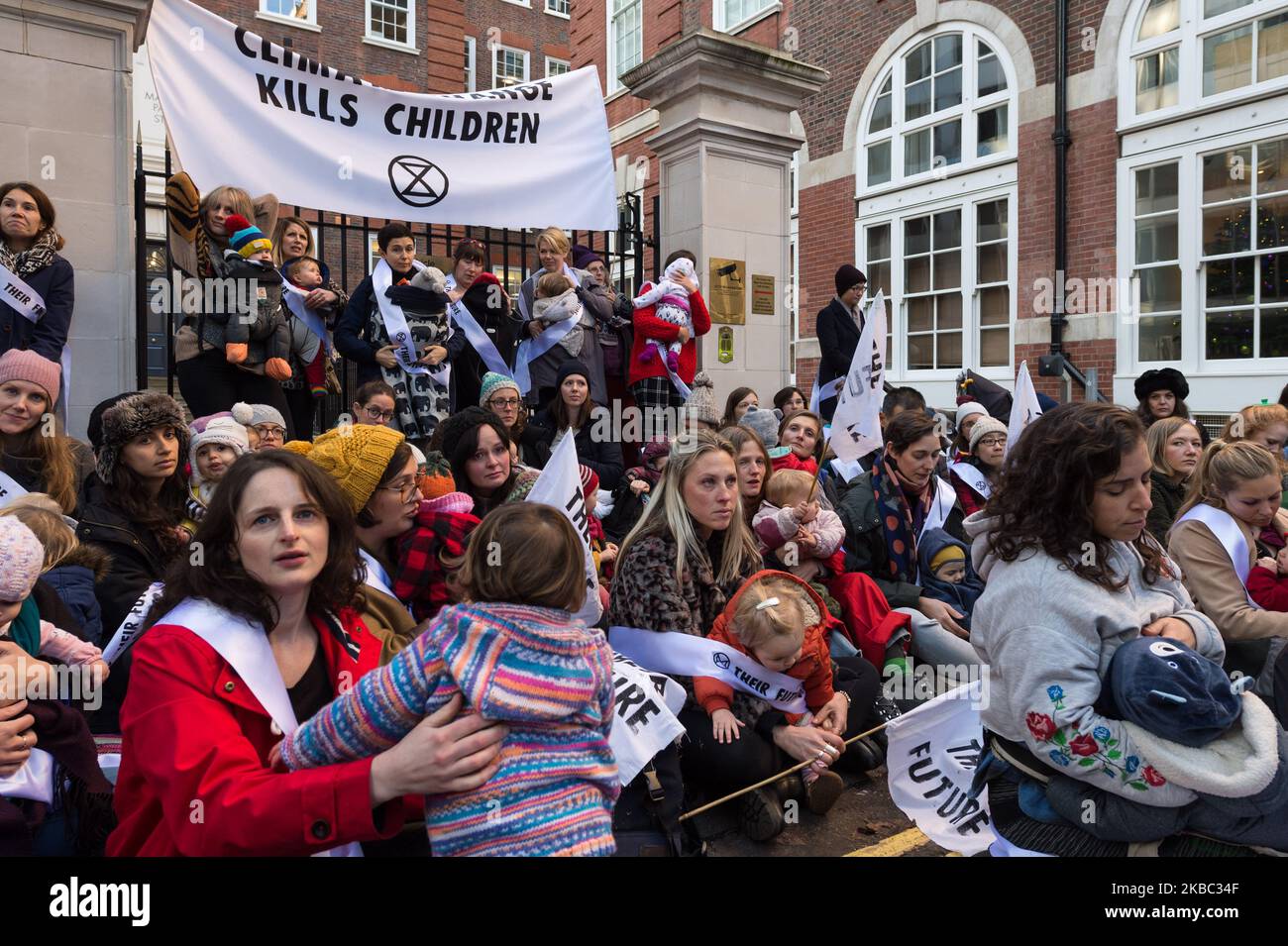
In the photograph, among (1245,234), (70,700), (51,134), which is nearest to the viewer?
(70,700)

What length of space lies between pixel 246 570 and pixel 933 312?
580 inches

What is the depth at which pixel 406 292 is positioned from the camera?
20.4 feet

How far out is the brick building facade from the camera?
452 inches

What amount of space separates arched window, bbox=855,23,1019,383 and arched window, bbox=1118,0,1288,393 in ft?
5.91

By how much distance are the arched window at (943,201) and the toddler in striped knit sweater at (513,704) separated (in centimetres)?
1333

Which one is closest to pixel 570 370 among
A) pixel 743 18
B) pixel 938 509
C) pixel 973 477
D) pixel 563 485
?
pixel 938 509

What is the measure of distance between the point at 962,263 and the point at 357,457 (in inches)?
530

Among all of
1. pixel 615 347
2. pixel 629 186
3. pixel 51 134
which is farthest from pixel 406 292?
pixel 629 186

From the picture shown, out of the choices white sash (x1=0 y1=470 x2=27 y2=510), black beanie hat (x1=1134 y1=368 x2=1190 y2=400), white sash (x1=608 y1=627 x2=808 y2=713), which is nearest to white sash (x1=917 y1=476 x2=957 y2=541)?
white sash (x1=608 y1=627 x2=808 y2=713)

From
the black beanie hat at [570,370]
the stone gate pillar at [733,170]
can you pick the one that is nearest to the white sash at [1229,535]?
the black beanie hat at [570,370]

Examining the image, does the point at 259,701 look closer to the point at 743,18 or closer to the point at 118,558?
the point at 118,558

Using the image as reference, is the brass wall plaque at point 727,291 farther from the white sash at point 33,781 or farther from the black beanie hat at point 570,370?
the white sash at point 33,781
